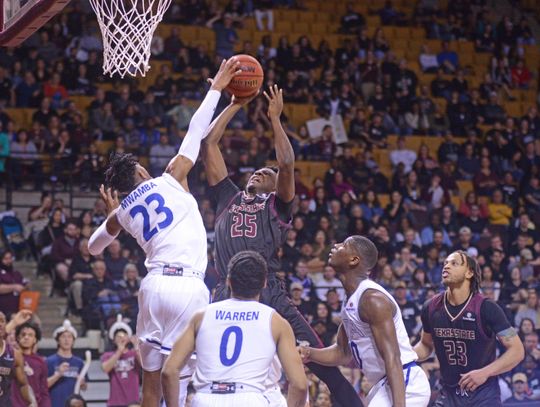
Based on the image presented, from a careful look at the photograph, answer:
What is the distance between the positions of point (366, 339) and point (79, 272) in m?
7.15

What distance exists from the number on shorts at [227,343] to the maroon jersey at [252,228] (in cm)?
175

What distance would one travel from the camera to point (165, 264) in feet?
22.9

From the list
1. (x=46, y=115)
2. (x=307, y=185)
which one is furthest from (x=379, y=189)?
(x=46, y=115)

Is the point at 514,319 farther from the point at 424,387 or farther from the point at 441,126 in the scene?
the point at 424,387

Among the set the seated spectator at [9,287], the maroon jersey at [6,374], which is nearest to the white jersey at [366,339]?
the maroon jersey at [6,374]

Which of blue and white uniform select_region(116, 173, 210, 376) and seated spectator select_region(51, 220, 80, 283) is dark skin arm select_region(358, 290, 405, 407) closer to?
blue and white uniform select_region(116, 173, 210, 376)

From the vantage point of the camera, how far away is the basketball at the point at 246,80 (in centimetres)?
763

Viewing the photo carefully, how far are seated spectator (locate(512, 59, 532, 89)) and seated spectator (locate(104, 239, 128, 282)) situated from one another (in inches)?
430

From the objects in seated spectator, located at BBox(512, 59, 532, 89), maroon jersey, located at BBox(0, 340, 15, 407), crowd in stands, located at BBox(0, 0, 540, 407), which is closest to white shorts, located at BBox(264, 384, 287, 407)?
maroon jersey, located at BBox(0, 340, 15, 407)

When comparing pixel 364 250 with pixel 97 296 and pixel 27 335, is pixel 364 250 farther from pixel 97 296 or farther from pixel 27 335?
pixel 97 296

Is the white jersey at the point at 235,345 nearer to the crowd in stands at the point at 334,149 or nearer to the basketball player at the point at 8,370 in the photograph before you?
the basketball player at the point at 8,370

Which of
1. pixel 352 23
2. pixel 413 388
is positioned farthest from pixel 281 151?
pixel 352 23

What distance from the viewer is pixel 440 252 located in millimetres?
16094

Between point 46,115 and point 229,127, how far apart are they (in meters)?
3.09
